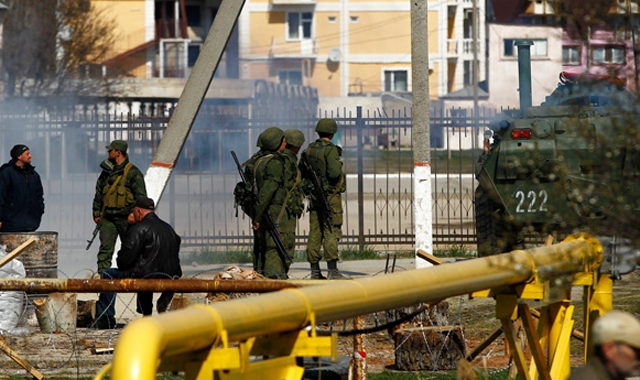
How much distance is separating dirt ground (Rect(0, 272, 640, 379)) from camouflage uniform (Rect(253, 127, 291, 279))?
6.14 feet

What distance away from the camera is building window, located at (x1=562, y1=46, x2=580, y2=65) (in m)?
4.85

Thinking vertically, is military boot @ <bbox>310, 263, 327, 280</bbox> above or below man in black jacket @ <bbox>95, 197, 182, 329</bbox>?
below

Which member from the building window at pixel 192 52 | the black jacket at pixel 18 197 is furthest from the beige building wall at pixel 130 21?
the black jacket at pixel 18 197

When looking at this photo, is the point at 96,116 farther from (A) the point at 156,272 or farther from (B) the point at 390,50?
(B) the point at 390,50

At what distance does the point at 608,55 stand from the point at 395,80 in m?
56.8

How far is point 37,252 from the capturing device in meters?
11.8

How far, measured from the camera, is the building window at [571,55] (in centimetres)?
485

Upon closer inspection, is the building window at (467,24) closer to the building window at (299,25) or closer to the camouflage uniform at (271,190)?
the building window at (299,25)

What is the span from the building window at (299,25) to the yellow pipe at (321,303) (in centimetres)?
5643

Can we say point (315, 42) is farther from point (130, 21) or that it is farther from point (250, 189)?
point (250, 189)

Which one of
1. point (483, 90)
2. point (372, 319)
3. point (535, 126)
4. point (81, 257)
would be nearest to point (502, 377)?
point (372, 319)

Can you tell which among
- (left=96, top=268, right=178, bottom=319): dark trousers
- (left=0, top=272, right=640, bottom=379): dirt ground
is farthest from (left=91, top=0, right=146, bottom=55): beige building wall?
(left=0, top=272, right=640, bottom=379): dirt ground

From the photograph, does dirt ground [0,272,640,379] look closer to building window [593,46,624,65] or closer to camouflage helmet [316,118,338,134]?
camouflage helmet [316,118,338,134]

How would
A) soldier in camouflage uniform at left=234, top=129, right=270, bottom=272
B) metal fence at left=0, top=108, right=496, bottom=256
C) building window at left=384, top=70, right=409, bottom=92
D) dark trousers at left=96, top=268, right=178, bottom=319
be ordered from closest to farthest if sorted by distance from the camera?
dark trousers at left=96, top=268, right=178, bottom=319
soldier in camouflage uniform at left=234, top=129, right=270, bottom=272
metal fence at left=0, top=108, right=496, bottom=256
building window at left=384, top=70, right=409, bottom=92
